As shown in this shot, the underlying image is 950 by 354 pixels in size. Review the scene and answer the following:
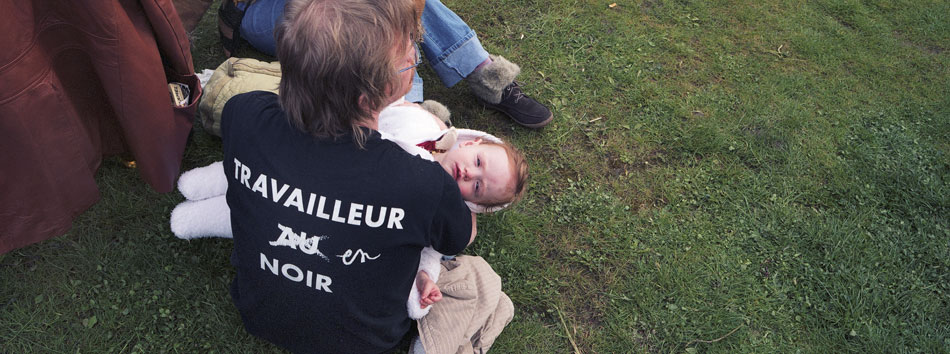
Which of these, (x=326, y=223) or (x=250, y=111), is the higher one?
(x=250, y=111)

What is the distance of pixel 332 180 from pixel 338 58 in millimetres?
363

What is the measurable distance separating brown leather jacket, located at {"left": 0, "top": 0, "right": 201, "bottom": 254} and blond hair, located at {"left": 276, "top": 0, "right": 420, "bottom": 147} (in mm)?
645

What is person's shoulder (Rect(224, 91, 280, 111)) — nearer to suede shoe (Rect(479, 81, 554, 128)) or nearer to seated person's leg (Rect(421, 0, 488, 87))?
seated person's leg (Rect(421, 0, 488, 87))

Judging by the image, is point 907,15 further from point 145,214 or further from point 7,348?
point 7,348

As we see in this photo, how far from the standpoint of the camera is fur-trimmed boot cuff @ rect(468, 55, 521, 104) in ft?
10.6

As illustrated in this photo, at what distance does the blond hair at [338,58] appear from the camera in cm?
165

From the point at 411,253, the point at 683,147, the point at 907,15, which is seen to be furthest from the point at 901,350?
the point at 907,15

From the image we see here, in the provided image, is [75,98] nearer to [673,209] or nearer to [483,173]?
[483,173]

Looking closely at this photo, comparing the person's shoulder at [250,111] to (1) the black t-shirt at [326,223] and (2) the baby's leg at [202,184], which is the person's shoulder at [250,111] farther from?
(2) the baby's leg at [202,184]

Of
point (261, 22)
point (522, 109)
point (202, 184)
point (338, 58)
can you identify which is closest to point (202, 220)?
point (202, 184)

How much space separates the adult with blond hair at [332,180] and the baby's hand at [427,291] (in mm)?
228

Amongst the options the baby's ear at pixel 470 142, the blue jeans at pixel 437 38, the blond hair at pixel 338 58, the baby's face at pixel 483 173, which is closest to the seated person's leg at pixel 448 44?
the blue jeans at pixel 437 38

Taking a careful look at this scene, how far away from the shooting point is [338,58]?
166 centimetres

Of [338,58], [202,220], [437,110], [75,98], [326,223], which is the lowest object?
[202,220]
